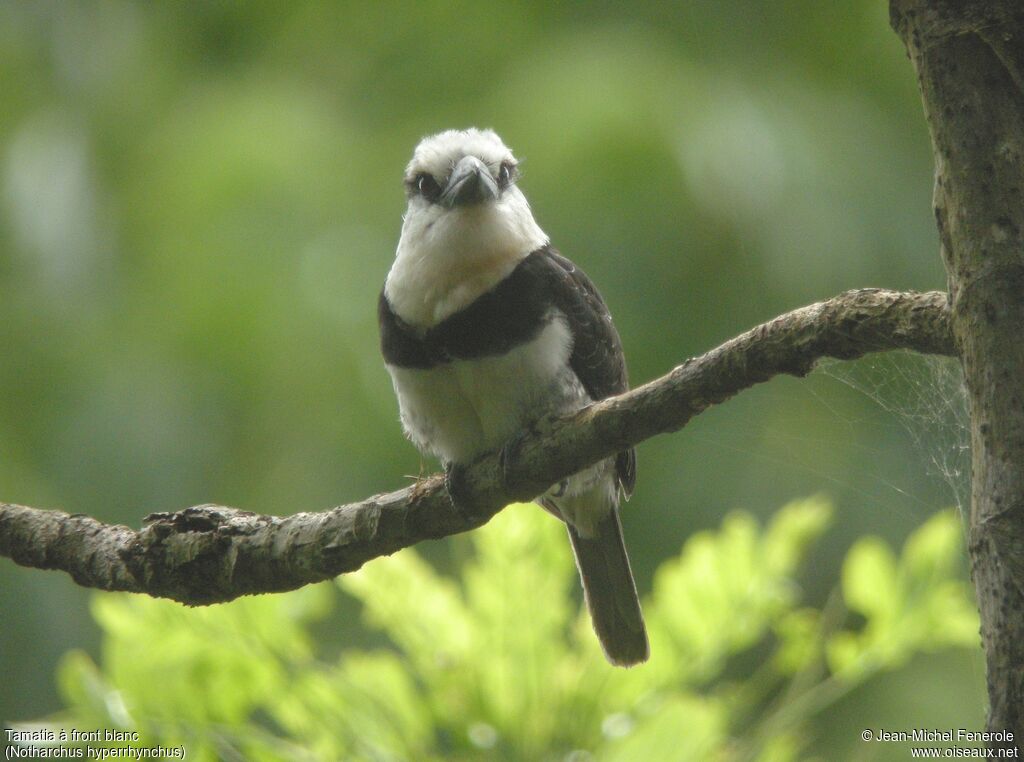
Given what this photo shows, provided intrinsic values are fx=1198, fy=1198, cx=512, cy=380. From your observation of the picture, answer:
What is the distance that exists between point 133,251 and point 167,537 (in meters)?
3.41

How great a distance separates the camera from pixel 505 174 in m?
2.71

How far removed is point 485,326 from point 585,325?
246 mm

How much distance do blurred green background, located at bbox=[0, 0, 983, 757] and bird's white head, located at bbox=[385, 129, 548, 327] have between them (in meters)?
1.70

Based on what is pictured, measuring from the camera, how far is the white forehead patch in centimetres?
263

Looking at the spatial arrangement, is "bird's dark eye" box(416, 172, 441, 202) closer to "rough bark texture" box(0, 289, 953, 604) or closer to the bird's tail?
"rough bark texture" box(0, 289, 953, 604)

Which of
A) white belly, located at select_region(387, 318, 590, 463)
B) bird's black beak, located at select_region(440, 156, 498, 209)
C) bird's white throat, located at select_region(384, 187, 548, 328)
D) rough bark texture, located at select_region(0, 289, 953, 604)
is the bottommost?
rough bark texture, located at select_region(0, 289, 953, 604)

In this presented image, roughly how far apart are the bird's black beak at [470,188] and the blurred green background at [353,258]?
179 centimetres

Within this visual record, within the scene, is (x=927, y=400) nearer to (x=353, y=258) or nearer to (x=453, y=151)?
(x=453, y=151)

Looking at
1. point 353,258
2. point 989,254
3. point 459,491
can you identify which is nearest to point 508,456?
point 459,491

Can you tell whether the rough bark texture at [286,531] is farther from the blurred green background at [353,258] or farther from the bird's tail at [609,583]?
the blurred green background at [353,258]

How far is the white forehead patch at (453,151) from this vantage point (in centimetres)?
263

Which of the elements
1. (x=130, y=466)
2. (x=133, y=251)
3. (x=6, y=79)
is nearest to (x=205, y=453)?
(x=130, y=466)

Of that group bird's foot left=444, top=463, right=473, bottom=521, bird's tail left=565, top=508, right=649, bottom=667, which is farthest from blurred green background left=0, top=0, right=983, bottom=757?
bird's foot left=444, top=463, right=473, bottom=521

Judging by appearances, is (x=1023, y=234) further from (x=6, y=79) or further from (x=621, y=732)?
(x=6, y=79)
